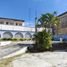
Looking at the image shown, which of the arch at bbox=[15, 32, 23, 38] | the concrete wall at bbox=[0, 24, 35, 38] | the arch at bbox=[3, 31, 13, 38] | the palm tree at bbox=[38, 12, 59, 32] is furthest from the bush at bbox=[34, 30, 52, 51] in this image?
the palm tree at bbox=[38, 12, 59, 32]

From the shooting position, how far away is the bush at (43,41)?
2767 centimetres

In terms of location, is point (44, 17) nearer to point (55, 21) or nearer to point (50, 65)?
point (55, 21)

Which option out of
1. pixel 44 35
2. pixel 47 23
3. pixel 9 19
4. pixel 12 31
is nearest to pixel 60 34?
pixel 47 23

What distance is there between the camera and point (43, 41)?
91.8 ft

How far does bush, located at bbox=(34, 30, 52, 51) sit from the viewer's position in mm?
27670

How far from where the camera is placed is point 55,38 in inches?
2223

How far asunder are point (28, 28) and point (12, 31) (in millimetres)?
6218

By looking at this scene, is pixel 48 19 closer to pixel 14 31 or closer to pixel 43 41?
pixel 14 31

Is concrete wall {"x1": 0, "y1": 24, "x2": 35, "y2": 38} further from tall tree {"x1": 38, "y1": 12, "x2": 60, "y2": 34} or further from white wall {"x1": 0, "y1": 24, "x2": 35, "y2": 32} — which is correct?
tall tree {"x1": 38, "y1": 12, "x2": 60, "y2": 34}

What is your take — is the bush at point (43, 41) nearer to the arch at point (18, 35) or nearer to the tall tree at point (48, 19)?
the arch at point (18, 35)

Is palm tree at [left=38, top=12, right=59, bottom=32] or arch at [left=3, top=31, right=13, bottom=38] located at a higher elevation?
palm tree at [left=38, top=12, right=59, bottom=32]

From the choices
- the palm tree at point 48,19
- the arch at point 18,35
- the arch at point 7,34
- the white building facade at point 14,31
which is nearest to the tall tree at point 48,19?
the palm tree at point 48,19

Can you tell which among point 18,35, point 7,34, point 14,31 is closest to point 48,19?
point 18,35

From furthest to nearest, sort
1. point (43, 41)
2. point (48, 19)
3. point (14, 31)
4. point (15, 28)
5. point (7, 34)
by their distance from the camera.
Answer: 1. point (48, 19)
2. point (15, 28)
3. point (14, 31)
4. point (7, 34)
5. point (43, 41)
